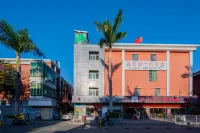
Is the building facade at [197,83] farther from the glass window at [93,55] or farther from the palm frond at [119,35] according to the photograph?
the palm frond at [119,35]

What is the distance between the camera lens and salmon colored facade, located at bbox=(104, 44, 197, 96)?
4872cm

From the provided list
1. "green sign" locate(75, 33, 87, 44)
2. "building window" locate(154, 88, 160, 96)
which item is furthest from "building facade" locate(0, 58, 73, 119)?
"building window" locate(154, 88, 160, 96)

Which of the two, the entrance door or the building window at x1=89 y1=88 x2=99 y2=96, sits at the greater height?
the building window at x1=89 y1=88 x2=99 y2=96

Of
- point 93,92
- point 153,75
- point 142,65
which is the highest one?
point 142,65

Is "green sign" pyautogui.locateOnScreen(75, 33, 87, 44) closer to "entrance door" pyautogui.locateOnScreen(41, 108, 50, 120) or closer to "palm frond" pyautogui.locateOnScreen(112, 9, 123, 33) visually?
"palm frond" pyautogui.locateOnScreen(112, 9, 123, 33)

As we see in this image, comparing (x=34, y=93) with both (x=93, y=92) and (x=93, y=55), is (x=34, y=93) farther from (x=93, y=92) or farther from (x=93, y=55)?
(x=93, y=55)

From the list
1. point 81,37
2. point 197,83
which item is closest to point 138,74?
point 81,37

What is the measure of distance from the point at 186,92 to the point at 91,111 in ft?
56.7

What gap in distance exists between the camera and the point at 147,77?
48.9 m

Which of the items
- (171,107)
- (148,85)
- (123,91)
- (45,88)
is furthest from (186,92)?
(45,88)

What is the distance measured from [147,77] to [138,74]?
1.69 m

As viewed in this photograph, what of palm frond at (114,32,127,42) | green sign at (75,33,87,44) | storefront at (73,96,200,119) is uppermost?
green sign at (75,33,87,44)

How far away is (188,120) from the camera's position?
111ft

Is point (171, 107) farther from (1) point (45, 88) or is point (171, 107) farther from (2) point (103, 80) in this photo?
(1) point (45, 88)
